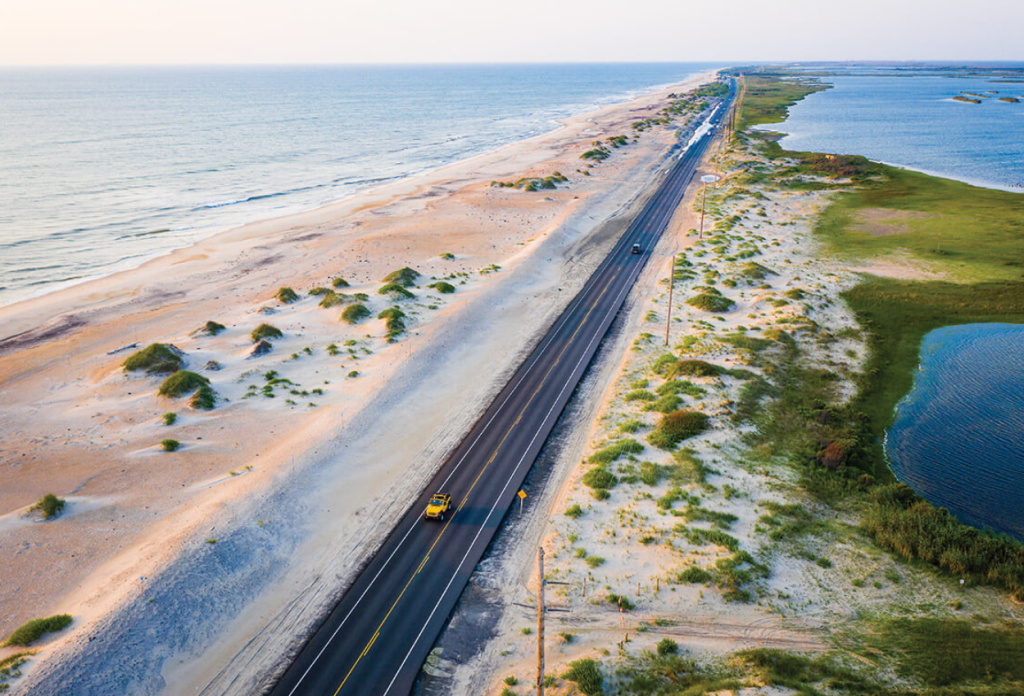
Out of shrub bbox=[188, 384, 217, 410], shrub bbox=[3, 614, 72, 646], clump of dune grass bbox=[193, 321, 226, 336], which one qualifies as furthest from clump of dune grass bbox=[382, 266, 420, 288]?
shrub bbox=[3, 614, 72, 646]

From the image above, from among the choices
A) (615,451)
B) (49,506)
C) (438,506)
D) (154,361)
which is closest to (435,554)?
(438,506)

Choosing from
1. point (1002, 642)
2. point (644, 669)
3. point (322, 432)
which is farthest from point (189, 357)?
point (1002, 642)

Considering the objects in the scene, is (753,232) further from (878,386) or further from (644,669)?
(644,669)

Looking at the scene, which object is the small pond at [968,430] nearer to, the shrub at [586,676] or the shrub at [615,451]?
the shrub at [615,451]

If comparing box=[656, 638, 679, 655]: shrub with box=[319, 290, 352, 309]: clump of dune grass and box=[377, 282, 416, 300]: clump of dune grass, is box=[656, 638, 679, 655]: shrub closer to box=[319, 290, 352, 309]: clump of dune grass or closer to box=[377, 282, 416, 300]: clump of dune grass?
box=[377, 282, 416, 300]: clump of dune grass

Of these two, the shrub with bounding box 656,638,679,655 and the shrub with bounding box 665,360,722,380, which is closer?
the shrub with bounding box 656,638,679,655

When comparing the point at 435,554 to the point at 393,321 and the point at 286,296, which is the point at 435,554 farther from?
the point at 286,296

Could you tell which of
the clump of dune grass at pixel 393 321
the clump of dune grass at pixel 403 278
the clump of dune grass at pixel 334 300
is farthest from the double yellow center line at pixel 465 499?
the clump of dune grass at pixel 334 300
